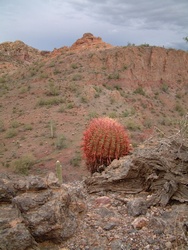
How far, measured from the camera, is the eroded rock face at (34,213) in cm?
320

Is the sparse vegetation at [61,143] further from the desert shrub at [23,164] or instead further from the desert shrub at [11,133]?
the desert shrub at [11,133]

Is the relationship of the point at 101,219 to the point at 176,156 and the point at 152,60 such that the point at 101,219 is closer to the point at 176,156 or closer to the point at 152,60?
the point at 176,156

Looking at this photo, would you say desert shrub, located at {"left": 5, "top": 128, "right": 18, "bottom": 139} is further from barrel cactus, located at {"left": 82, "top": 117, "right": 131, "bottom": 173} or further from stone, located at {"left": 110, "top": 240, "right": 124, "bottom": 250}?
stone, located at {"left": 110, "top": 240, "right": 124, "bottom": 250}

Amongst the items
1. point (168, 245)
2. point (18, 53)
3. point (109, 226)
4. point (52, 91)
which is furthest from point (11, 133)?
point (18, 53)

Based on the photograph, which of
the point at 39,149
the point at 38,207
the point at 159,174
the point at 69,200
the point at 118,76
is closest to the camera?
the point at 38,207

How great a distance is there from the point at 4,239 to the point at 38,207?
19.1 inches

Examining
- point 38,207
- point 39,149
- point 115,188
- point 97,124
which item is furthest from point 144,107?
point 38,207

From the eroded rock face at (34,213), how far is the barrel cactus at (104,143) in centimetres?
304

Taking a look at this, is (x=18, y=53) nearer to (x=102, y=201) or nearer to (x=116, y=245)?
(x=102, y=201)

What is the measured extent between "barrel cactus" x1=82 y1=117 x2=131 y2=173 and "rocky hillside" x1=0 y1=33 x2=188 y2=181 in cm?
400

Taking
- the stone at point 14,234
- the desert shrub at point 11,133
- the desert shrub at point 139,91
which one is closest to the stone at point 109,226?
the stone at point 14,234

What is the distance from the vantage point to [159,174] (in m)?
4.63

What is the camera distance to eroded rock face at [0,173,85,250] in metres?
3.20

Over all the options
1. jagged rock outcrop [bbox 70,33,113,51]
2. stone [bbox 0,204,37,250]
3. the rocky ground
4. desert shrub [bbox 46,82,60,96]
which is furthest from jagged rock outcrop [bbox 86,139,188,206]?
jagged rock outcrop [bbox 70,33,113,51]
